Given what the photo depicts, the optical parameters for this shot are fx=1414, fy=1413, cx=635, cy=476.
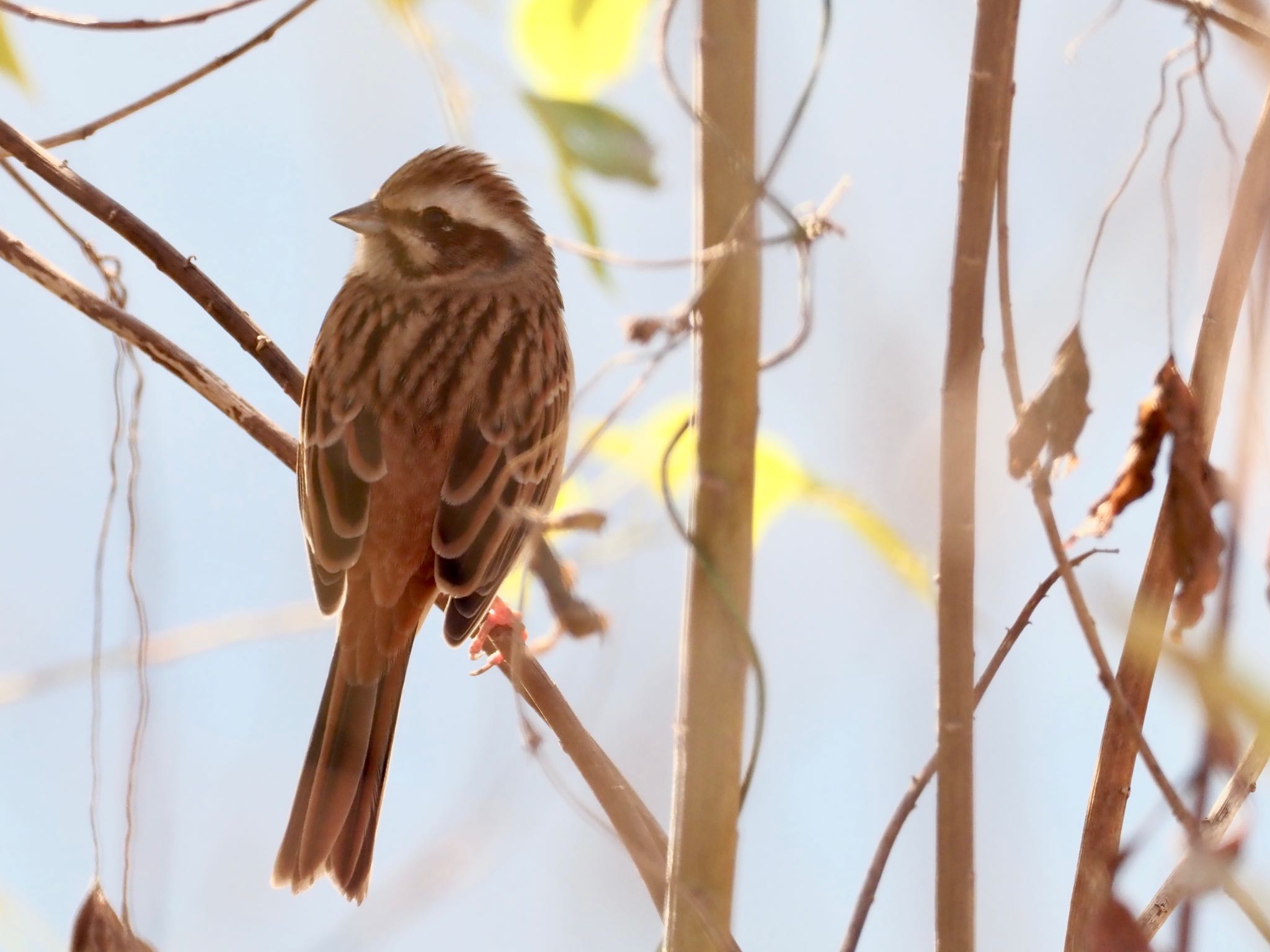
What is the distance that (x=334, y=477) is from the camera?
3.24 meters


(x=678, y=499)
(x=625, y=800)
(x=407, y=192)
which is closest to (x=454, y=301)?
(x=407, y=192)

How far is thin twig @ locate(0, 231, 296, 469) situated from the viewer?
244 centimetres

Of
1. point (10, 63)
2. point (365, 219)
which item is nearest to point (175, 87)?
point (10, 63)

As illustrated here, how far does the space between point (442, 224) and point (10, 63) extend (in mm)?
1674

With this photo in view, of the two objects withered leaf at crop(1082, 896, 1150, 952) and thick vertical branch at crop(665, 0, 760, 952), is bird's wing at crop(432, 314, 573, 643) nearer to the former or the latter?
thick vertical branch at crop(665, 0, 760, 952)

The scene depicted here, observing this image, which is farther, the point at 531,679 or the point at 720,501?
the point at 531,679

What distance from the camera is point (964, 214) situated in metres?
1.51

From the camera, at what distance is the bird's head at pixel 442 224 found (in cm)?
370

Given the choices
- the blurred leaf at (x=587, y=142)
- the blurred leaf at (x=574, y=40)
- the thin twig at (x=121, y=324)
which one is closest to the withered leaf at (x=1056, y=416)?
the blurred leaf at (x=587, y=142)

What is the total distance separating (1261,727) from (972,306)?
543 mm

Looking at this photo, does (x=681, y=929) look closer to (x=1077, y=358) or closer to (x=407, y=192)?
(x=1077, y=358)

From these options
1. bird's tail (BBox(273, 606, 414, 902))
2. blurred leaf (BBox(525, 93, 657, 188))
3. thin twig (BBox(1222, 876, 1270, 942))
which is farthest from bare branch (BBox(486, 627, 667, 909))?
bird's tail (BBox(273, 606, 414, 902))

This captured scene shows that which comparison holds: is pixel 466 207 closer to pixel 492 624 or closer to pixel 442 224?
pixel 442 224

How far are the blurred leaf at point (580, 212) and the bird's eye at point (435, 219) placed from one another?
1.67 metres
